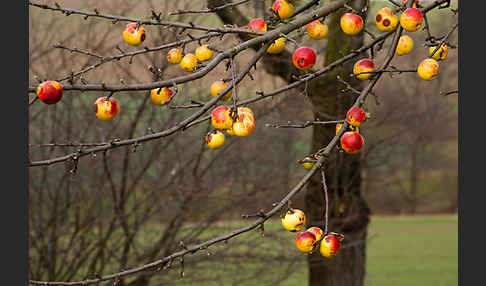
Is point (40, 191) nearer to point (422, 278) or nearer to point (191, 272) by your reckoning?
point (191, 272)

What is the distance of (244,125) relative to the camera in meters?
1.67

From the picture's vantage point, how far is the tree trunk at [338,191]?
16.0ft

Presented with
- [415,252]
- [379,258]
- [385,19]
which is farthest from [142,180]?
[415,252]

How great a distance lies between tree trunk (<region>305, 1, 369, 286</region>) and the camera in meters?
4.88

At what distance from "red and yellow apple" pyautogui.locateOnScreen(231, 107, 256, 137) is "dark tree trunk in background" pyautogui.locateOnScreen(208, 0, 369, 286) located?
293cm

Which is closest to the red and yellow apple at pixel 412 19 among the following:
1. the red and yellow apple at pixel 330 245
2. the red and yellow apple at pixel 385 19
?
the red and yellow apple at pixel 385 19

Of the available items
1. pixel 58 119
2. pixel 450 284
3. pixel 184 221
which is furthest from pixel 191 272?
pixel 450 284

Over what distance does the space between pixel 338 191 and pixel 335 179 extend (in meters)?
0.24

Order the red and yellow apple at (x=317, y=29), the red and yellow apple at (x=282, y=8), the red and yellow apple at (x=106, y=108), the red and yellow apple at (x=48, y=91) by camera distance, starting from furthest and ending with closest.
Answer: the red and yellow apple at (x=317, y=29)
the red and yellow apple at (x=282, y=8)
the red and yellow apple at (x=106, y=108)
the red and yellow apple at (x=48, y=91)

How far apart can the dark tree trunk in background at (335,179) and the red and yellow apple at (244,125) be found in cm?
293

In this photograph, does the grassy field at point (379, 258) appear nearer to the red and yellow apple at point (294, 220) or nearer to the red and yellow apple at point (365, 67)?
the red and yellow apple at point (365, 67)

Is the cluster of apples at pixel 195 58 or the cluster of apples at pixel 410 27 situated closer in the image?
the cluster of apples at pixel 410 27

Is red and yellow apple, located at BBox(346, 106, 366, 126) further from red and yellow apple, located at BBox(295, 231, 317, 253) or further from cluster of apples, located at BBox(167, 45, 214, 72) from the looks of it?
cluster of apples, located at BBox(167, 45, 214, 72)

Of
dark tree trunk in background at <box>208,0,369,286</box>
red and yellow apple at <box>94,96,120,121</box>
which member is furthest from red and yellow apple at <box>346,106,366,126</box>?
dark tree trunk in background at <box>208,0,369,286</box>
